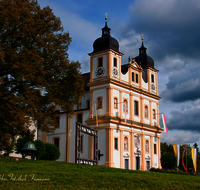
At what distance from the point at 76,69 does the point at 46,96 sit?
161 inches

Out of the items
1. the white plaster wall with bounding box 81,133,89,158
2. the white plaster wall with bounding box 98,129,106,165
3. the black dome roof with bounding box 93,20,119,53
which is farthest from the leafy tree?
the black dome roof with bounding box 93,20,119,53

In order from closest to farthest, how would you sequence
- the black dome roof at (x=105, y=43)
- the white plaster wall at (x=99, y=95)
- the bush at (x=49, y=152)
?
the bush at (x=49, y=152) < the white plaster wall at (x=99, y=95) < the black dome roof at (x=105, y=43)

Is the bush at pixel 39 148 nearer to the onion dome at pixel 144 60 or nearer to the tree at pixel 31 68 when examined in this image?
the tree at pixel 31 68

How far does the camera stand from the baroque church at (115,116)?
4472cm

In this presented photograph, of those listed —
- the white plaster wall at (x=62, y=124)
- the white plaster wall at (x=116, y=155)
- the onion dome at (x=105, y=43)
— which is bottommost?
the white plaster wall at (x=116, y=155)

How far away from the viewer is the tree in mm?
22875

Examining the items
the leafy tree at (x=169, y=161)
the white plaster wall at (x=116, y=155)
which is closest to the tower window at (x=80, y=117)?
the white plaster wall at (x=116, y=155)

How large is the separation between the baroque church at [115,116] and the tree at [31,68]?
1713 centimetres

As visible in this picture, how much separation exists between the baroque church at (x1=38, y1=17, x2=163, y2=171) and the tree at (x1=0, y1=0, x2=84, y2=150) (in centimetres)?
1713

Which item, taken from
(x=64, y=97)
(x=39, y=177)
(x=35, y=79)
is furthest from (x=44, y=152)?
(x=39, y=177)

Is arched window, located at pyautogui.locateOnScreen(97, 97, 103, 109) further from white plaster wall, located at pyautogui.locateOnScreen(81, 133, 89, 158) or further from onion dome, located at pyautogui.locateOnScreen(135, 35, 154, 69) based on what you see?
onion dome, located at pyautogui.locateOnScreen(135, 35, 154, 69)

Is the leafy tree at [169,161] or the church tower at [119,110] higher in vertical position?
the church tower at [119,110]

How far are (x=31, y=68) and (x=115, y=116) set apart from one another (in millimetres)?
23792

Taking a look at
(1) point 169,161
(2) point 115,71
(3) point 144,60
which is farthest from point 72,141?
(1) point 169,161
